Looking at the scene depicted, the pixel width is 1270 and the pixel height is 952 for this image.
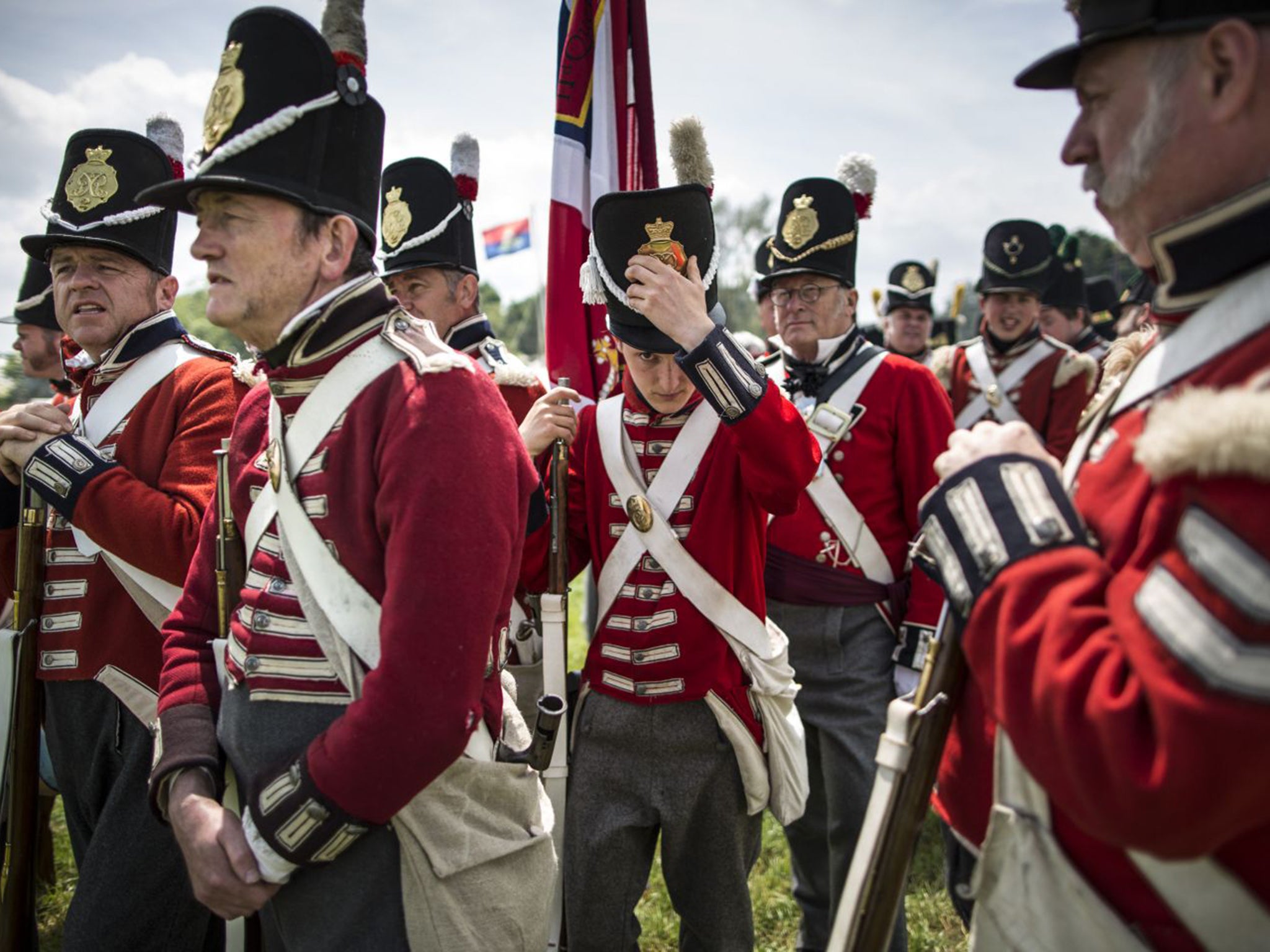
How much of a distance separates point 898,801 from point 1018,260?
536 centimetres

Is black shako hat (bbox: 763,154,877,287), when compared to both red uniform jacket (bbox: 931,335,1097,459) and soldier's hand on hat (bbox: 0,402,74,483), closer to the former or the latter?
red uniform jacket (bbox: 931,335,1097,459)

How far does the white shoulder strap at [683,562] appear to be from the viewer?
283cm

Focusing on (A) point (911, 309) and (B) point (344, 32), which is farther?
(A) point (911, 309)

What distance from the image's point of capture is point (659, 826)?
297 centimetres

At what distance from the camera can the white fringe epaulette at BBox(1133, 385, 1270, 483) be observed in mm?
1131

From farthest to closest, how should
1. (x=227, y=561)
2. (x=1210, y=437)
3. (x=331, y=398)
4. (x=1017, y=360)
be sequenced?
(x=1017, y=360), (x=227, y=561), (x=331, y=398), (x=1210, y=437)

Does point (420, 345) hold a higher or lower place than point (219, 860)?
higher

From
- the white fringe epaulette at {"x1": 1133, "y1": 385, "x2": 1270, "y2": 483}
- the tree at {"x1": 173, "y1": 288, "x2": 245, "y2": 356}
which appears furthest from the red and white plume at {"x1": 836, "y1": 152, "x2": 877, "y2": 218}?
the tree at {"x1": 173, "y1": 288, "x2": 245, "y2": 356}

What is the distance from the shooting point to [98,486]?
2768 mm

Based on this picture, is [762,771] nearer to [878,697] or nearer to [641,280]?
[878,697]

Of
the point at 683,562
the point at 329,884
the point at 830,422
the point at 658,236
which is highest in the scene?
the point at 658,236

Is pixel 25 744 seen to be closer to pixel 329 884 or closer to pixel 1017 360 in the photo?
pixel 329 884

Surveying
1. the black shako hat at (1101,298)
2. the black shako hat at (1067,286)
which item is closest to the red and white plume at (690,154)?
the black shako hat at (1067,286)

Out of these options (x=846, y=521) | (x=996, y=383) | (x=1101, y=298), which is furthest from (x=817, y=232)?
(x=1101, y=298)
